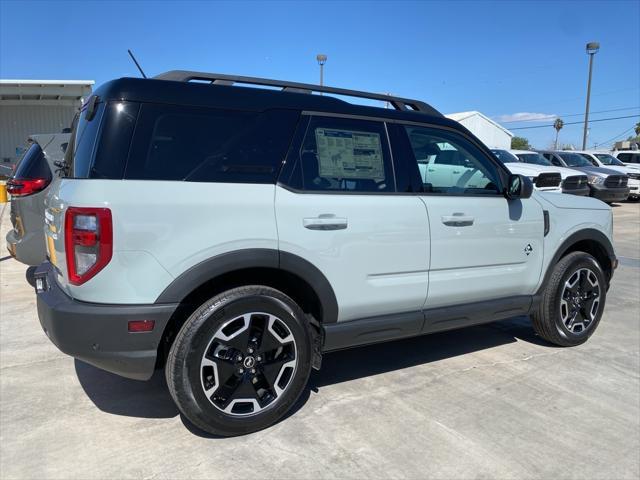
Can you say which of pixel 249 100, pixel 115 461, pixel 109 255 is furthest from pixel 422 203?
pixel 115 461

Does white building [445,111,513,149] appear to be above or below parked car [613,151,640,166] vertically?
above

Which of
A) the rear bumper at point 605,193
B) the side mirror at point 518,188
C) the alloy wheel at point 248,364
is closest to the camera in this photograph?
the alloy wheel at point 248,364

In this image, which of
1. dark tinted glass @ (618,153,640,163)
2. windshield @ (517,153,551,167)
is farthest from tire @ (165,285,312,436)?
dark tinted glass @ (618,153,640,163)

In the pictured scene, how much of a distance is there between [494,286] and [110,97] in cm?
297

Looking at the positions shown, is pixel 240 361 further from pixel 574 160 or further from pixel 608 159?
pixel 608 159

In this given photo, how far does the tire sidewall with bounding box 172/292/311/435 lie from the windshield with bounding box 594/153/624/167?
2220cm

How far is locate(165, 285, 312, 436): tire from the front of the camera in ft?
8.98

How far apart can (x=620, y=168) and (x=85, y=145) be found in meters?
22.4

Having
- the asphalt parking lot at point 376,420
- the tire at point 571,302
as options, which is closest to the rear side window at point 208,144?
the asphalt parking lot at point 376,420

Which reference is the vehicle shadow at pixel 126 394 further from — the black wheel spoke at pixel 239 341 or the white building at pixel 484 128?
the white building at pixel 484 128

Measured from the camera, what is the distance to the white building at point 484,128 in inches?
1270

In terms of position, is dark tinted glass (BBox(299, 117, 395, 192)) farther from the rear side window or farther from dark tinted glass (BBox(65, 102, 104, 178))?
dark tinted glass (BBox(65, 102, 104, 178))

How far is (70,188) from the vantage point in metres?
2.68

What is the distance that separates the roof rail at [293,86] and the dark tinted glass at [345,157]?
0.90 ft
